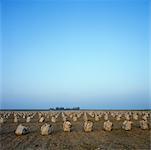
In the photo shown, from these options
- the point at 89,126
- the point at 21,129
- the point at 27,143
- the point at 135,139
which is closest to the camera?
the point at 27,143

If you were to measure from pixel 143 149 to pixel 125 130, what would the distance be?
29.3 feet

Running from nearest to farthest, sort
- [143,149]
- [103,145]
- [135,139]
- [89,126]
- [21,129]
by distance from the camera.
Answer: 1. [143,149]
2. [103,145]
3. [135,139]
4. [21,129]
5. [89,126]

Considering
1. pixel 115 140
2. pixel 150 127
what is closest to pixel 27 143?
pixel 115 140

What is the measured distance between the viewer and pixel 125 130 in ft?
78.7

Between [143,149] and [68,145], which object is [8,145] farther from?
[143,149]

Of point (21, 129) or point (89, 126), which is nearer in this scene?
point (21, 129)

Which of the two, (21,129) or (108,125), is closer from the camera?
(21,129)

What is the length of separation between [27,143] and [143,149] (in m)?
7.39

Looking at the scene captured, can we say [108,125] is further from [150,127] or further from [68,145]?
[68,145]

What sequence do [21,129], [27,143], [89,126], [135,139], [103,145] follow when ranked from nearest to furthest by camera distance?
1. [103,145]
2. [27,143]
3. [135,139]
4. [21,129]
5. [89,126]

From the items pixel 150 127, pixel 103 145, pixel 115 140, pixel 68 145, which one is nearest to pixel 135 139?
pixel 115 140

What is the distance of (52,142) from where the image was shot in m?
17.7

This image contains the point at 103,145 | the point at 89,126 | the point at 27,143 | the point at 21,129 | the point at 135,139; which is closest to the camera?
the point at 103,145

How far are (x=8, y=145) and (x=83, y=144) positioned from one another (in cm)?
479
